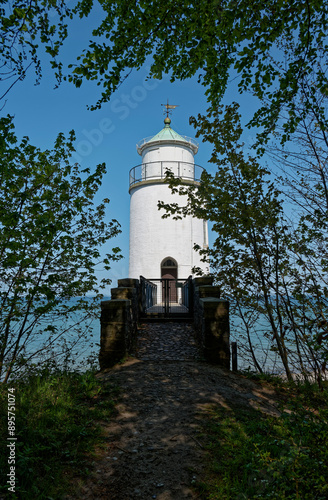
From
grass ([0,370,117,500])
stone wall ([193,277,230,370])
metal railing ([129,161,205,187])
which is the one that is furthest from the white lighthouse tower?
grass ([0,370,117,500])

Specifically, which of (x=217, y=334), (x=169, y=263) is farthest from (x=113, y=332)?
(x=169, y=263)

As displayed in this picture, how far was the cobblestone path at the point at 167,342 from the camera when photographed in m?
7.30

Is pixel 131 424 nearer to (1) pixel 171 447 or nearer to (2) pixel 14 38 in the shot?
(1) pixel 171 447

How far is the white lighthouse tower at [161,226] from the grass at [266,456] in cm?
1465

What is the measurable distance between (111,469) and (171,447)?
0.72 meters

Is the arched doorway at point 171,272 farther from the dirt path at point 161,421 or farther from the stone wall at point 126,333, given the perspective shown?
the stone wall at point 126,333

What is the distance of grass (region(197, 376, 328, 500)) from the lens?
84.9 inches

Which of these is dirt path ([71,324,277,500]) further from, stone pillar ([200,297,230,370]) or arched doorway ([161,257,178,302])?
arched doorway ([161,257,178,302])

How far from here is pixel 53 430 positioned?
3623mm

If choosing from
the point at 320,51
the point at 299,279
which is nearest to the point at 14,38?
the point at 320,51

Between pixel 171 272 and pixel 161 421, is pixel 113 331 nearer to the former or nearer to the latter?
pixel 161 421

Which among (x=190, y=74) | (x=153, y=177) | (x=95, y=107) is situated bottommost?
(x=95, y=107)

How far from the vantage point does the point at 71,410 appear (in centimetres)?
420

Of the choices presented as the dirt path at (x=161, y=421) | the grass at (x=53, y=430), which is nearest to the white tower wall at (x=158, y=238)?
the dirt path at (x=161, y=421)
